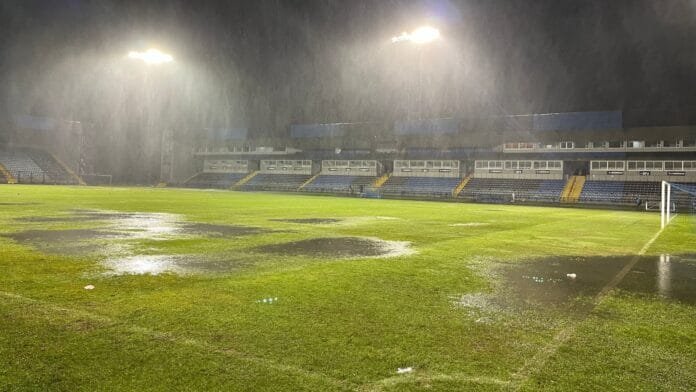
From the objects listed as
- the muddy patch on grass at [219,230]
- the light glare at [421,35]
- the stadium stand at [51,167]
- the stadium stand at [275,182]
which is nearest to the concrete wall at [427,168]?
the stadium stand at [275,182]

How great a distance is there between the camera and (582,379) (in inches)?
144

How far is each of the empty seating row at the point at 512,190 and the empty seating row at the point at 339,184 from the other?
13175 mm

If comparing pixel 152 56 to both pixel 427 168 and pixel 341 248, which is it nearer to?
pixel 427 168

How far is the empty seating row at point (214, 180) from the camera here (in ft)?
215

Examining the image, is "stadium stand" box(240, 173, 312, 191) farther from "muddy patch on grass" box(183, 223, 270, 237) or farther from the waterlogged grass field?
the waterlogged grass field

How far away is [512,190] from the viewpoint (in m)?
49.2

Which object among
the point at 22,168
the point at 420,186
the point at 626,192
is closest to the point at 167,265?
the point at 626,192

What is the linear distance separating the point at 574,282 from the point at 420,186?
47219 millimetres

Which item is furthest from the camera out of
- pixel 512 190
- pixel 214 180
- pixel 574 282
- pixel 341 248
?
pixel 214 180

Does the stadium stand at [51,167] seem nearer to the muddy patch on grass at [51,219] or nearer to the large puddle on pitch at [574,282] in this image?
the muddy patch on grass at [51,219]

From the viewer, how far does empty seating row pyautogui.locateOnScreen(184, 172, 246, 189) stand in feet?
215

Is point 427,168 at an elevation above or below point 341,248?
above

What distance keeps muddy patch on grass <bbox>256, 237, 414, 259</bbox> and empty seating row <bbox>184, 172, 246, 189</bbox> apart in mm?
54709

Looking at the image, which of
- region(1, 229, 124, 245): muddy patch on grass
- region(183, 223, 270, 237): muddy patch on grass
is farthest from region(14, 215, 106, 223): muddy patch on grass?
region(183, 223, 270, 237): muddy patch on grass
